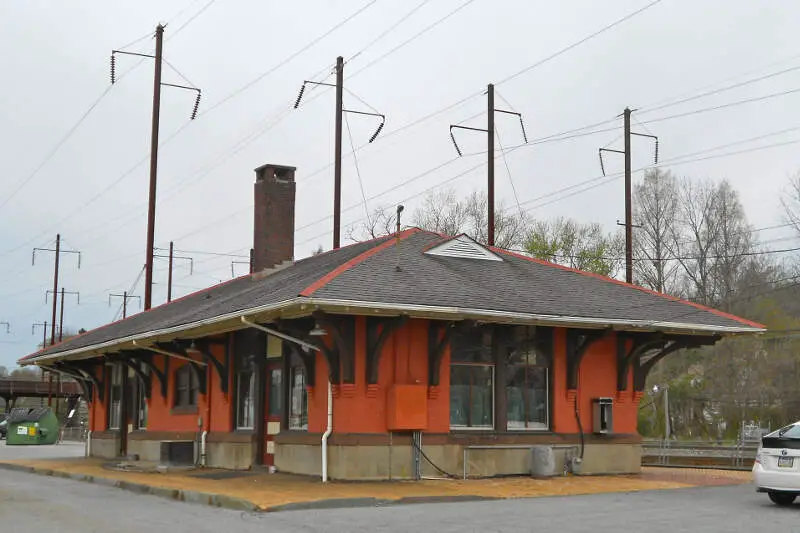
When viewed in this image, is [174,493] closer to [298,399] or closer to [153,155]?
[298,399]

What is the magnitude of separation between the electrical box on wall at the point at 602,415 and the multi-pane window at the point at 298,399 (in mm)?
6130

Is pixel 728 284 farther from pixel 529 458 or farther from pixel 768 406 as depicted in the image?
pixel 529 458

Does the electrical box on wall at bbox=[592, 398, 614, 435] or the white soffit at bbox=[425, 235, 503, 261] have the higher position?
the white soffit at bbox=[425, 235, 503, 261]

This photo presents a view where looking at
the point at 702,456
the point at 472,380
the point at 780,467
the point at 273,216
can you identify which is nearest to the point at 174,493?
the point at 472,380

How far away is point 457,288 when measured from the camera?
1920 cm


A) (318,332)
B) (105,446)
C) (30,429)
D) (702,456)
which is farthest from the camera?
(30,429)

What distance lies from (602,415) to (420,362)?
4626mm

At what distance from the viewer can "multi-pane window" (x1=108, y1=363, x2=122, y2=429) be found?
99.5 ft

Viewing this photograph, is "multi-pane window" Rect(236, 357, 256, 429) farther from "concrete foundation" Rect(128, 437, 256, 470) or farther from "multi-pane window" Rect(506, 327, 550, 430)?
"multi-pane window" Rect(506, 327, 550, 430)

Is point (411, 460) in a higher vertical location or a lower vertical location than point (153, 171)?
lower

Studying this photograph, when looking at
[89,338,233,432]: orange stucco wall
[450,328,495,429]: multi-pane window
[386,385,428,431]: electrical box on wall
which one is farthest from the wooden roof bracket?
[89,338,233,432]: orange stucco wall

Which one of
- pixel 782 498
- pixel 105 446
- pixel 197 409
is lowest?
pixel 105 446

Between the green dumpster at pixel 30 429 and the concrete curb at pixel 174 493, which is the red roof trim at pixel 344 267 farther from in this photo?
the green dumpster at pixel 30 429

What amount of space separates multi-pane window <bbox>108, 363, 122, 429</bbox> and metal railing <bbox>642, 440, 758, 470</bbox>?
15663 millimetres
